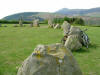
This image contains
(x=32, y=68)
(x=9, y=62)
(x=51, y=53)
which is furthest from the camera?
(x=9, y=62)

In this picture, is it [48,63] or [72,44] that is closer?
[48,63]

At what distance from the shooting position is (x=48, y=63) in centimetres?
697

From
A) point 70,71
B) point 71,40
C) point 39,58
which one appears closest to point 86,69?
point 70,71

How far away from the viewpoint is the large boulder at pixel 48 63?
6.89 m

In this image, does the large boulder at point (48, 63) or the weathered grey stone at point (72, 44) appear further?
the weathered grey stone at point (72, 44)

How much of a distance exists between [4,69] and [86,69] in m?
4.45

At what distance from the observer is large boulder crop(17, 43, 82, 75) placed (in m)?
6.89

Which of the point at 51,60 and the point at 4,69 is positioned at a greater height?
the point at 51,60

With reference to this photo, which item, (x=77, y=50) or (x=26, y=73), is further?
(x=77, y=50)

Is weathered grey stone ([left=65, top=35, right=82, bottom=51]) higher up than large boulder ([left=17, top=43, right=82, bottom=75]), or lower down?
lower down

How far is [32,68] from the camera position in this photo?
6902mm

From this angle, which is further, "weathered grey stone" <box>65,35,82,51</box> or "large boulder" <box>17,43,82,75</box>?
"weathered grey stone" <box>65,35,82,51</box>

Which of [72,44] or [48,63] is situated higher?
[48,63]

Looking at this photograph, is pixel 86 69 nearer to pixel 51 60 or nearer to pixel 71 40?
pixel 51 60
